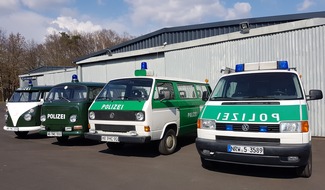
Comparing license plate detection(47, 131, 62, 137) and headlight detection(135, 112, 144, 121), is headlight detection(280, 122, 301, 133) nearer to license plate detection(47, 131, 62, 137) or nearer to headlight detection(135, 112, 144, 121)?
headlight detection(135, 112, 144, 121)

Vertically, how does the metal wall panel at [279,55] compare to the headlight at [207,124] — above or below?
above

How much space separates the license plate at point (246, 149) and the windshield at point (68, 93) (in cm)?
556

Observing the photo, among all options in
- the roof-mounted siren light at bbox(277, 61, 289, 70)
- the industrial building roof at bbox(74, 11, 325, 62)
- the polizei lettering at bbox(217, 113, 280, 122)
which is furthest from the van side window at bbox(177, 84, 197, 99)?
the industrial building roof at bbox(74, 11, 325, 62)

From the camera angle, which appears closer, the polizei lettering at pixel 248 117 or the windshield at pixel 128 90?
the polizei lettering at pixel 248 117

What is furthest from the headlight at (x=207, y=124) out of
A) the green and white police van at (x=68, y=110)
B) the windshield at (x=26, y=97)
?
the windshield at (x=26, y=97)

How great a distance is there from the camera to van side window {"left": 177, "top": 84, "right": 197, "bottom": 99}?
29.1ft

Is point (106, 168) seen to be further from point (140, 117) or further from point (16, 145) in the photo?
point (16, 145)

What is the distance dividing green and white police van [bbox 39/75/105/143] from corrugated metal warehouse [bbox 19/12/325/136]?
555 centimetres

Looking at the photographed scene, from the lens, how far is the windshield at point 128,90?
25.7 feet

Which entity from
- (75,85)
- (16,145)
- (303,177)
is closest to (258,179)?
(303,177)

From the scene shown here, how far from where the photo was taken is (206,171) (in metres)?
6.28

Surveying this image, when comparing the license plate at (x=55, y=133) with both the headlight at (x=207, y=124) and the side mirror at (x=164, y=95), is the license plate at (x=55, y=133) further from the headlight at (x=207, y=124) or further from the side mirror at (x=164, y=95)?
the headlight at (x=207, y=124)

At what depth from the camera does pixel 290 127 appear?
5.21m

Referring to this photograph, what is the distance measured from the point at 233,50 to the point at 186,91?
4104 mm
